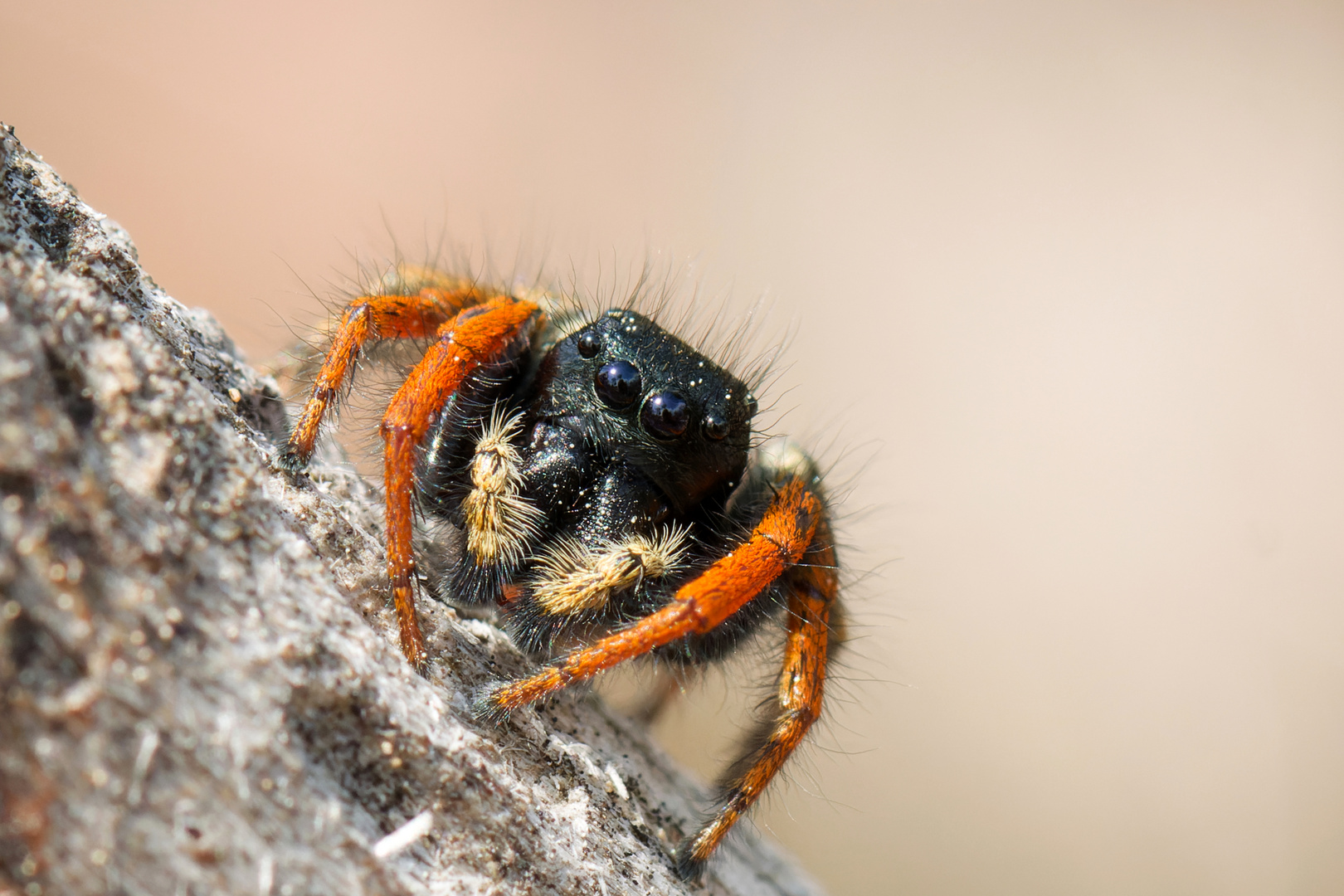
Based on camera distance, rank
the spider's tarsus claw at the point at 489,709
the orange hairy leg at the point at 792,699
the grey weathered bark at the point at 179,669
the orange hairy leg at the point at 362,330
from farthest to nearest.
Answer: the orange hairy leg at the point at 792,699
the orange hairy leg at the point at 362,330
the spider's tarsus claw at the point at 489,709
the grey weathered bark at the point at 179,669

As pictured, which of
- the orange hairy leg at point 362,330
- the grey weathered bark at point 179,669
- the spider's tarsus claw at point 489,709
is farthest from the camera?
the orange hairy leg at point 362,330

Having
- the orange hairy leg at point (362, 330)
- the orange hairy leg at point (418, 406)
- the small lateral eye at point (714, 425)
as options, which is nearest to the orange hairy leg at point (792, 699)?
the small lateral eye at point (714, 425)

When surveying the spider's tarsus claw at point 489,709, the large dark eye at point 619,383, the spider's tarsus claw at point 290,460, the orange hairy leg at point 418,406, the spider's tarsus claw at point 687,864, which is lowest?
the spider's tarsus claw at point 687,864

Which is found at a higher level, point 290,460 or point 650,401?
point 650,401

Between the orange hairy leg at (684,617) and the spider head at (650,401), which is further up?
the spider head at (650,401)

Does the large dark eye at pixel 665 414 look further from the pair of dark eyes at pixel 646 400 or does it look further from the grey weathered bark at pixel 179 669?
the grey weathered bark at pixel 179 669

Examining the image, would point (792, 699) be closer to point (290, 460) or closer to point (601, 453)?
point (601, 453)

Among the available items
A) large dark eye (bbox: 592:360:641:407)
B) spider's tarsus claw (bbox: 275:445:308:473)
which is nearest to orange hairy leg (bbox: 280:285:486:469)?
spider's tarsus claw (bbox: 275:445:308:473)

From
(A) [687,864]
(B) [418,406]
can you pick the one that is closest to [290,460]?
(B) [418,406]
